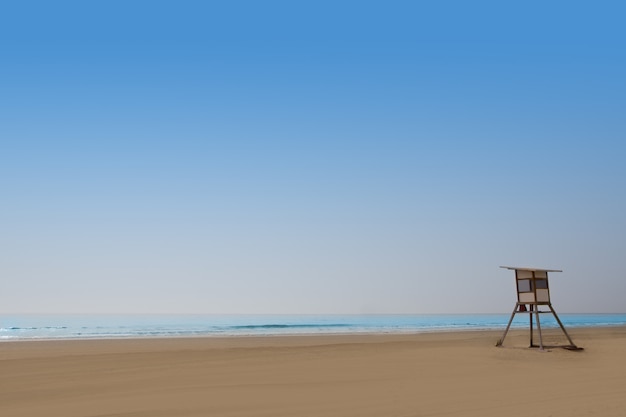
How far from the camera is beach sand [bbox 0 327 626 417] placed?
9.61m

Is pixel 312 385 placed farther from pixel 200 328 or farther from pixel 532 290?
pixel 200 328

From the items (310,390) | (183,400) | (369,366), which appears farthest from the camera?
(369,366)

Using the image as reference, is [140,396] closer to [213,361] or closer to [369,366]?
[213,361]

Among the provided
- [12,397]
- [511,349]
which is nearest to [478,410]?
[12,397]

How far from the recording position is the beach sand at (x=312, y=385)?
31.5ft

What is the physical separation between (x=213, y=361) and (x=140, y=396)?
17.7 ft

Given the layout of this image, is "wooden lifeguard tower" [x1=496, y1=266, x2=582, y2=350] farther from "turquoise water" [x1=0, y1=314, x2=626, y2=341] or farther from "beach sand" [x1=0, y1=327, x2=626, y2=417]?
"turquoise water" [x1=0, y1=314, x2=626, y2=341]

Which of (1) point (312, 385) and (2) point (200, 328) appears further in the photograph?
(2) point (200, 328)

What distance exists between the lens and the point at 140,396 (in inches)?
417

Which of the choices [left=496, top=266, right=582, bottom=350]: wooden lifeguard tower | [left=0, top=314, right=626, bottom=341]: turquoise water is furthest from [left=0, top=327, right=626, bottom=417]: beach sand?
[left=0, top=314, right=626, bottom=341]: turquoise water

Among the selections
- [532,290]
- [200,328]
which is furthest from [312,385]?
[200,328]

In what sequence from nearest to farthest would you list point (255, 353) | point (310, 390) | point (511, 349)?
point (310, 390)
point (255, 353)
point (511, 349)

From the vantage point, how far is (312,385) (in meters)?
12.0

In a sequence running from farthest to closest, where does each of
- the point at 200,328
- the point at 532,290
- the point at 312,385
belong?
1. the point at 200,328
2. the point at 532,290
3. the point at 312,385
